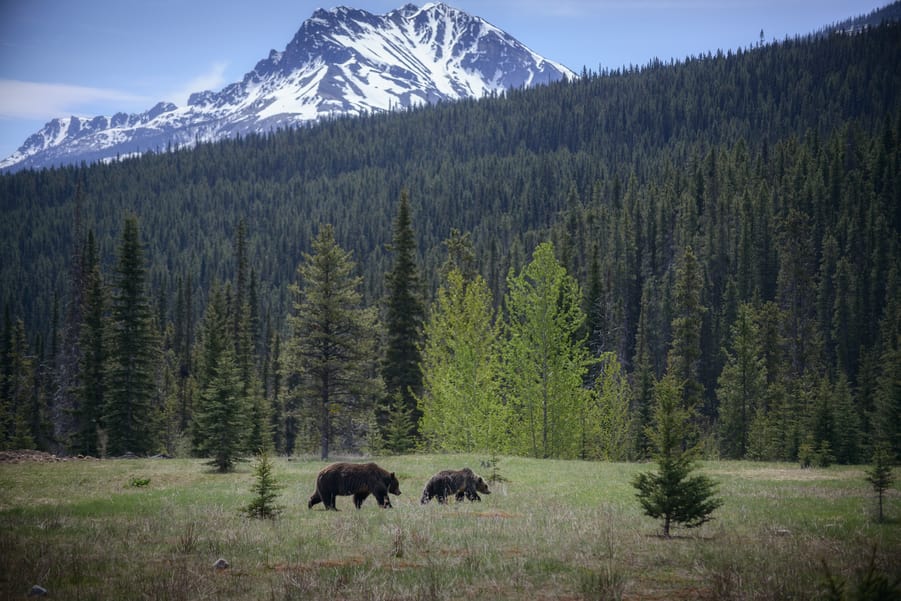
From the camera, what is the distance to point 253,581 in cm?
911

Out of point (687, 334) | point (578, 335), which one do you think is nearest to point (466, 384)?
point (578, 335)

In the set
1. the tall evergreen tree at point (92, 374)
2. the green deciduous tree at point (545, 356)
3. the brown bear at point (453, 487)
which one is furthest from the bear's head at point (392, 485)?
the tall evergreen tree at point (92, 374)

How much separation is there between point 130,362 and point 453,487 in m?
32.7

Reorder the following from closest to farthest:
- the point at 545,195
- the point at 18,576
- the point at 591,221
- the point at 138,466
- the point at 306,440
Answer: the point at 18,576 < the point at 138,466 < the point at 306,440 < the point at 591,221 < the point at 545,195

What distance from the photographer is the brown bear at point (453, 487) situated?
685 inches

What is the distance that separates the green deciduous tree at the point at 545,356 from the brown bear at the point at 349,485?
20.0 metres

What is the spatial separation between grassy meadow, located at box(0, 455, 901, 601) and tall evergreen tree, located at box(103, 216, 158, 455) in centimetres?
2258

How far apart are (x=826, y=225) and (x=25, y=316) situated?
200 metres

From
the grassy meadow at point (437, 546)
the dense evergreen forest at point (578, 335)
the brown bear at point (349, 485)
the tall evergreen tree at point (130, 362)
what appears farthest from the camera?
the tall evergreen tree at point (130, 362)

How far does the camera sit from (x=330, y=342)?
3488 cm

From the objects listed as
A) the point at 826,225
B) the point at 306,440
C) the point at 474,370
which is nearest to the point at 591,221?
the point at 826,225

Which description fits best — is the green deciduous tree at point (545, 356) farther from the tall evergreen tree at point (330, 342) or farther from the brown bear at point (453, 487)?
the brown bear at point (453, 487)

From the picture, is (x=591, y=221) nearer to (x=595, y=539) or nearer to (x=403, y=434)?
(x=403, y=434)

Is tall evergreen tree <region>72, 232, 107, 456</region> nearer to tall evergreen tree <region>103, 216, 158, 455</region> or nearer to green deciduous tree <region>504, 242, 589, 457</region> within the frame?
tall evergreen tree <region>103, 216, 158, 455</region>
